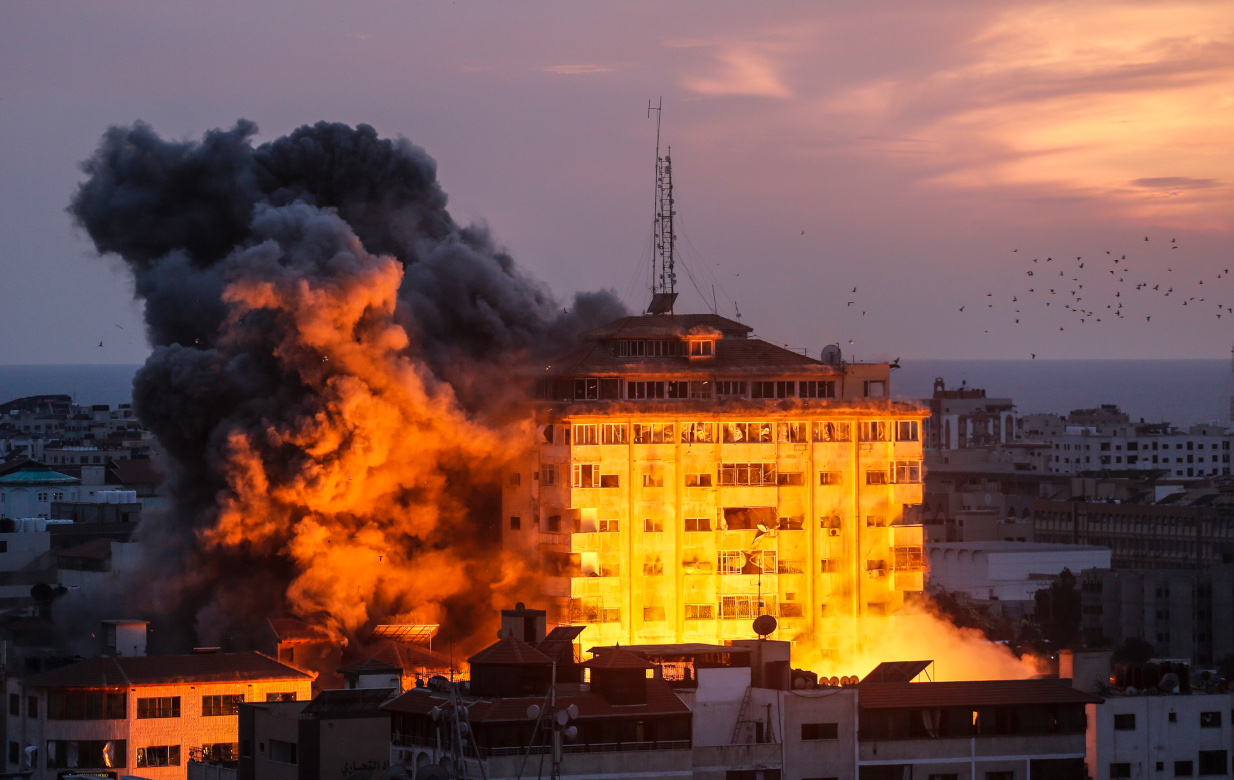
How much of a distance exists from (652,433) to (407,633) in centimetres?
1443

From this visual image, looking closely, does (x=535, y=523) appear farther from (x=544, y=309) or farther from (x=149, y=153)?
(x=149, y=153)

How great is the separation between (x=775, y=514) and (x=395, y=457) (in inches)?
662

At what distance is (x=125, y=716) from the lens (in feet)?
260

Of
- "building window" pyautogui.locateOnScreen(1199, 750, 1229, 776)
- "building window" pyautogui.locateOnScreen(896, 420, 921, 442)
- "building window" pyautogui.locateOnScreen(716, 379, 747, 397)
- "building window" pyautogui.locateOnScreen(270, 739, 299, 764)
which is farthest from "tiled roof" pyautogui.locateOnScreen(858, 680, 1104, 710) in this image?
"building window" pyautogui.locateOnScreen(716, 379, 747, 397)

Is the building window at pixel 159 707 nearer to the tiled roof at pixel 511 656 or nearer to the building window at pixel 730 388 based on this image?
the tiled roof at pixel 511 656

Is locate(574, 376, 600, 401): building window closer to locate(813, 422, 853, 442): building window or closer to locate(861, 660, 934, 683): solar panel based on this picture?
locate(813, 422, 853, 442): building window

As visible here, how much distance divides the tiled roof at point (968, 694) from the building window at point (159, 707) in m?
23.7

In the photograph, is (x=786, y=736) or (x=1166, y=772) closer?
(x=786, y=736)

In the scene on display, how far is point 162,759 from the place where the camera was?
261 feet

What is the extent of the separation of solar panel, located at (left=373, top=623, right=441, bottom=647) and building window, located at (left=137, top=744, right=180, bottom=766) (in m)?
21.8

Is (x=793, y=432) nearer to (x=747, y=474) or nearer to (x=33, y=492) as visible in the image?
(x=747, y=474)

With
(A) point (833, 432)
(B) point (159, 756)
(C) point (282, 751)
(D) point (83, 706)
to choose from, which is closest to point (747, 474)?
(A) point (833, 432)

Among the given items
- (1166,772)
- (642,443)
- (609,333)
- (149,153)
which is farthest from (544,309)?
(1166,772)

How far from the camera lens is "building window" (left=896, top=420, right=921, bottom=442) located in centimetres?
11325
